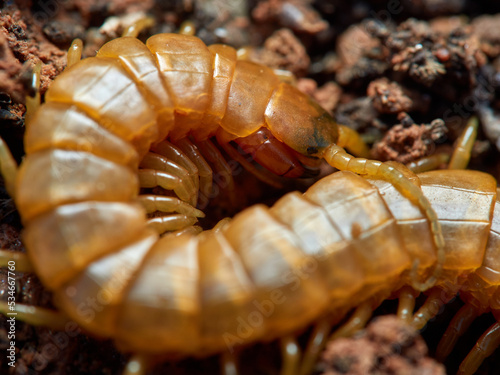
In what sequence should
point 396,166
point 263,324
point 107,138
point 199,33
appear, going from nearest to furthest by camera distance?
point 263,324 → point 107,138 → point 396,166 → point 199,33

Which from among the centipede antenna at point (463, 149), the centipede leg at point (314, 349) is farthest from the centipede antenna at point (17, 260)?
the centipede antenna at point (463, 149)

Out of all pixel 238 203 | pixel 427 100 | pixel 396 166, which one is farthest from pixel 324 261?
pixel 427 100

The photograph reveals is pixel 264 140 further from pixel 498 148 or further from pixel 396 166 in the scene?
pixel 498 148

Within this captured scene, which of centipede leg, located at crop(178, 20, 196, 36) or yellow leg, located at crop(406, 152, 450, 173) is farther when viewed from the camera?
centipede leg, located at crop(178, 20, 196, 36)

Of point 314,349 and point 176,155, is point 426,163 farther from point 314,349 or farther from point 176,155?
point 176,155

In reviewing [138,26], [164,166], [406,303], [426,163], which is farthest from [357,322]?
[138,26]

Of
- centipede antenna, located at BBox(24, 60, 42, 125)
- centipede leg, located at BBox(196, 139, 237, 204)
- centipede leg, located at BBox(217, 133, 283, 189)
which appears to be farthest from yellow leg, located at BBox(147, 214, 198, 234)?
centipede antenna, located at BBox(24, 60, 42, 125)

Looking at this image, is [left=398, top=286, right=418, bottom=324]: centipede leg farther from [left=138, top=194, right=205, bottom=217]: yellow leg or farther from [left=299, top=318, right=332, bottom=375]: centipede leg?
[left=138, top=194, right=205, bottom=217]: yellow leg
